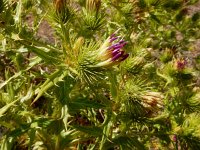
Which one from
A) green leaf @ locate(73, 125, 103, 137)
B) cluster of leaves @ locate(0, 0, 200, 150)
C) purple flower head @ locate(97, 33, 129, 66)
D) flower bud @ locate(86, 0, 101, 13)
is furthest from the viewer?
green leaf @ locate(73, 125, 103, 137)

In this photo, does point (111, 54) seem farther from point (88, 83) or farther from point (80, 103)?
point (80, 103)

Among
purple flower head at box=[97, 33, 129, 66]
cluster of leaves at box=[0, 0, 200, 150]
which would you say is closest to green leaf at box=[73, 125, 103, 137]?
cluster of leaves at box=[0, 0, 200, 150]

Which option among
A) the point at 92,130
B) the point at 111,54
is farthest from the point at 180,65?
the point at 111,54

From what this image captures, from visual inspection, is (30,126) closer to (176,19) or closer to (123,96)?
(123,96)

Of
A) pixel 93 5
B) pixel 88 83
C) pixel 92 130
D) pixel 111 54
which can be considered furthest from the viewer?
pixel 92 130

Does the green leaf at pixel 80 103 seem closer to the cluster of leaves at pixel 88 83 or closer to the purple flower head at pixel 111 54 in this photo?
the cluster of leaves at pixel 88 83

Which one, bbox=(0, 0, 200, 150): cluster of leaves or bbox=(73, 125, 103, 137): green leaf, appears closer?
bbox=(0, 0, 200, 150): cluster of leaves

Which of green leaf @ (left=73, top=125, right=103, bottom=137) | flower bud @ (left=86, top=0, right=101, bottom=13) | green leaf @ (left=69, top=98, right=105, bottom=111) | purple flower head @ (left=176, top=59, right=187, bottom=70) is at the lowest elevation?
green leaf @ (left=73, top=125, right=103, bottom=137)

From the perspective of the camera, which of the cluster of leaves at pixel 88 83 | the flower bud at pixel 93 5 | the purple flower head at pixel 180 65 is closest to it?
the cluster of leaves at pixel 88 83

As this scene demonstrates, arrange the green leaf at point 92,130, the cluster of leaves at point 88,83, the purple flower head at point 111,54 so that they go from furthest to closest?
the green leaf at point 92,130, the cluster of leaves at point 88,83, the purple flower head at point 111,54

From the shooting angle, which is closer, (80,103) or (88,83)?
(88,83)

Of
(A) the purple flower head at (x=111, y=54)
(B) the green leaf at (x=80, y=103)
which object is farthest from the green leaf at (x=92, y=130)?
(A) the purple flower head at (x=111, y=54)

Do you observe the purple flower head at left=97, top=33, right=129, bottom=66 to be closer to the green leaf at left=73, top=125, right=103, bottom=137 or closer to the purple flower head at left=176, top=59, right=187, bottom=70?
the green leaf at left=73, top=125, right=103, bottom=137
